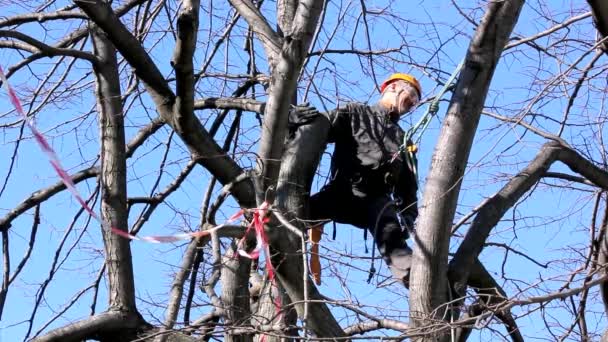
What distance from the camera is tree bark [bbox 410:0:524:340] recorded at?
193 inches

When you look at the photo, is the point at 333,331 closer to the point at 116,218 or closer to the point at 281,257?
the point at 281,257

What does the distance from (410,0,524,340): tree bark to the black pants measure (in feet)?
2.01

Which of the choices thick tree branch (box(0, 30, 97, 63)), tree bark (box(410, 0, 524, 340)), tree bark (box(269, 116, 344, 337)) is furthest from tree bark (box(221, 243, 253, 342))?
thick tree branch (box(0, 30, 97, 63))

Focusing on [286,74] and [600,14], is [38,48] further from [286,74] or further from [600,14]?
[600,14]

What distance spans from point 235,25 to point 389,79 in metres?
1.28

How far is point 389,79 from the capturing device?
252 inches

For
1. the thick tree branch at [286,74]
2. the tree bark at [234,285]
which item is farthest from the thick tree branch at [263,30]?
the tree bark at [234,285]

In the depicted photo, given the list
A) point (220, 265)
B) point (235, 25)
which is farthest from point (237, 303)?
point (235, 25)

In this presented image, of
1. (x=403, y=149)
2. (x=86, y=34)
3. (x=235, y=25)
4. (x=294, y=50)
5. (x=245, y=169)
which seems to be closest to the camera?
(x=294, y=50)

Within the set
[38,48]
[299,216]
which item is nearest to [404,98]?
[299,216]

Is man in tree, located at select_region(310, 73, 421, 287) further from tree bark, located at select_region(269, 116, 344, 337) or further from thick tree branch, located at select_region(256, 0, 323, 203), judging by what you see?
thick tree branch, located at select_region(256, 0, 323, 203)

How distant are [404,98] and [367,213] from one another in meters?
0.71

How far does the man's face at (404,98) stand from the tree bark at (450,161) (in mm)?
1182

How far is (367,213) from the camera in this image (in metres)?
5.88
